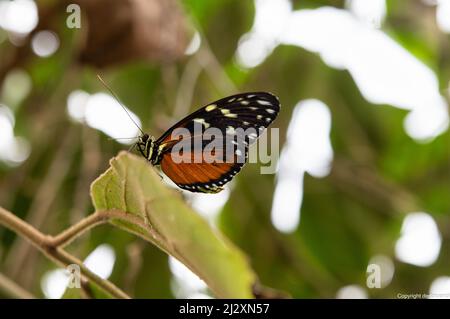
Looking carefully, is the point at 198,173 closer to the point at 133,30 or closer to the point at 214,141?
the point at 214,141

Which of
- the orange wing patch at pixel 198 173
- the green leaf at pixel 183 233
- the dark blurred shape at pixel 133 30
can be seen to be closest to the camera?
the green leaf at pixel 183 233

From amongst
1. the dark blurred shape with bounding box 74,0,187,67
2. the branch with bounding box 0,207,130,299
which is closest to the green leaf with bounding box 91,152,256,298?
the branch with bounding box 0,207,130,299

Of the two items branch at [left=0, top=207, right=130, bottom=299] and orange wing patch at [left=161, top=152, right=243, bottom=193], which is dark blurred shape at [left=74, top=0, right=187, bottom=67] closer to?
orange wing patch at [left=161, top=152, right=243, bottom=193]

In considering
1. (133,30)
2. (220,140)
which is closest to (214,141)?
(220,140)

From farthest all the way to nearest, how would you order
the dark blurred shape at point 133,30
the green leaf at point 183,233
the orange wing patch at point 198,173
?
the dark blurred shape at point 133,30 → the orange wing patch at point 198,173 → the green leaf at point 183,233

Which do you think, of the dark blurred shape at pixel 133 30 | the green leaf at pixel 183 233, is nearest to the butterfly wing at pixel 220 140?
the green leaf at pixel 183 233

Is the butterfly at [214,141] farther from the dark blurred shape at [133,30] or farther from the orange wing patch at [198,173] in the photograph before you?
the dark blurred shape at [133,30]

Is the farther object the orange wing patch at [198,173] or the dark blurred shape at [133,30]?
the dark blurred shape at [133,30]
